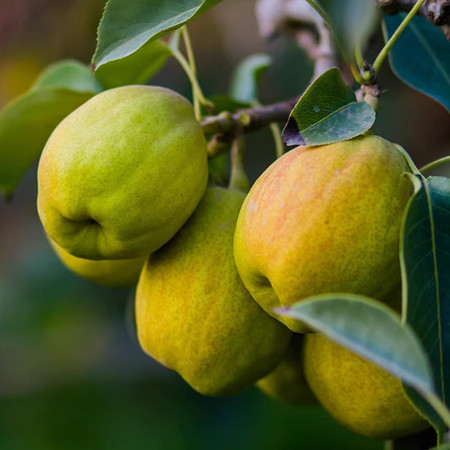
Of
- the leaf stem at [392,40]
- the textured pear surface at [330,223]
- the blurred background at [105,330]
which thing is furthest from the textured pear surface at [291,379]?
the blurred background at [105,330]

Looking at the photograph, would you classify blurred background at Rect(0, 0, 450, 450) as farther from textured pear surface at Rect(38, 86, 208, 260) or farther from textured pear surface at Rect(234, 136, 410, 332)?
textured pear surface at Rect(234, 136, 410, 332)

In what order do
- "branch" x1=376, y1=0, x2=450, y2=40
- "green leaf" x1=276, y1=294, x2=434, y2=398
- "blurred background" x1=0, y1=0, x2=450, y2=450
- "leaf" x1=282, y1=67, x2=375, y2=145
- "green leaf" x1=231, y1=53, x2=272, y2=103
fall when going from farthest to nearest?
1. "blurred background" x1=0, y1=0, x2=450, y2=450
2. "green leaf" x1=231, y1=53, x2=272, y2=103
3. "branch" x1=376, y1=0, x2=450, y2=40
4. "leaf" x1=282, y1=67, x2=375, y2=145
5. "green leaf" x1=276, y1=294, x2=434, y2=398

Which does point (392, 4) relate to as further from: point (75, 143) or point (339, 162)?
point (75, 143)

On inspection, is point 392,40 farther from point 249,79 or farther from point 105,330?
point 105,330

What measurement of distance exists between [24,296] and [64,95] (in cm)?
179

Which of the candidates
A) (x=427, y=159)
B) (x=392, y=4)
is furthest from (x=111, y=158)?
(x=427, y=159)

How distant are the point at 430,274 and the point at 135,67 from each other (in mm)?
779

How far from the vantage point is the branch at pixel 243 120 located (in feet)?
3.71

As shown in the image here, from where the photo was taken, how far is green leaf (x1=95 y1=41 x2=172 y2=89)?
1300mm

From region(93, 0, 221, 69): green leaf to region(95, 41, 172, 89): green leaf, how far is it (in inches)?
12.8

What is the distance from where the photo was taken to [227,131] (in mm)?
1160

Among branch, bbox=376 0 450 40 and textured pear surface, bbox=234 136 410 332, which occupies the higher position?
branch, bbox=376 0 450 40

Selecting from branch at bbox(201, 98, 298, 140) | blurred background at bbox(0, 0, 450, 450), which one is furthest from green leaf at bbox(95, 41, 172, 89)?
blurred background at bbox(0, 0, 450, 450)

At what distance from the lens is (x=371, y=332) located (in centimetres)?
59
